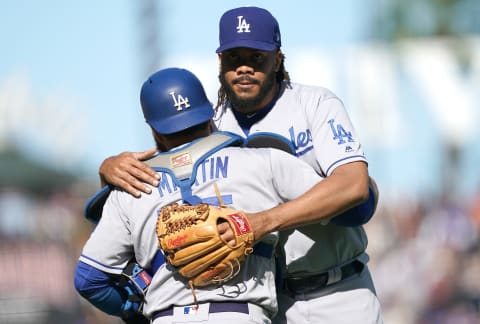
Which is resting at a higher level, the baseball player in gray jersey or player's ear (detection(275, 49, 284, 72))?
player's ear (detection(275, 49, 284, 72))

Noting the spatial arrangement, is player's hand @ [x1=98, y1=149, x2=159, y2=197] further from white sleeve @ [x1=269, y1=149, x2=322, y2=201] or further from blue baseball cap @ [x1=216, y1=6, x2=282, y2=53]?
blue baseball cap @ [x1=216, y1=6, x2=282, y2=53]

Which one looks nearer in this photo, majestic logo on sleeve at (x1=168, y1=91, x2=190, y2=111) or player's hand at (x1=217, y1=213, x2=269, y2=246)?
player's hand at (x1=217, y1=213, x2=269, y2=246)

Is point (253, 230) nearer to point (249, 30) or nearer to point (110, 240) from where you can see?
point (110, 240)

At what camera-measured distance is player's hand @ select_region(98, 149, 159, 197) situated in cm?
484

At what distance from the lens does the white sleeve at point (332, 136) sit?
5055 mm

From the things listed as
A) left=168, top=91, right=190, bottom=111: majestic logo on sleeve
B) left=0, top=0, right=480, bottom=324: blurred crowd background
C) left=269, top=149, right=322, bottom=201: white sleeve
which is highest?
left=168, top=91, right=190, bottom=111: majestic logo on sleeve

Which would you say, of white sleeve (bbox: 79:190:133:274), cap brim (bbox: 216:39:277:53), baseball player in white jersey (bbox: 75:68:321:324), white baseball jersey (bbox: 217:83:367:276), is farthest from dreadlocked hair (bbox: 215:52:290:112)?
white sleeve (bbox: 79:190:133:274)

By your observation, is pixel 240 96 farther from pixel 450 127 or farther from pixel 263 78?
pixel 450 127

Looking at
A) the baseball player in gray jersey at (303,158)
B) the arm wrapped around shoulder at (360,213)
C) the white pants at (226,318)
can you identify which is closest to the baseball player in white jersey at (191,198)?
the white pants at (226,318)

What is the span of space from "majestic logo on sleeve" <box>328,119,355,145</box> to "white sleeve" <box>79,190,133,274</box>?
104 centimetres

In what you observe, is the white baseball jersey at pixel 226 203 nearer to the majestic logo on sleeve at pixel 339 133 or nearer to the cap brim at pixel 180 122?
the cap brim at pixel 180 122

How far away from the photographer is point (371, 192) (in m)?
5.02

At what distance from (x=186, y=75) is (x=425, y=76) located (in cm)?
2185

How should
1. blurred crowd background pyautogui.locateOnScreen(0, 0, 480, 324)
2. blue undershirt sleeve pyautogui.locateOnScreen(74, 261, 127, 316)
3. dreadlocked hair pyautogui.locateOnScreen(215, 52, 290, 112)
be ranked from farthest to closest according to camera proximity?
blurred crowd background pyautogui.locateOnScreen(0, 0, 480, 324), dreadlocked hair pyautogui.locateOnScreen(215, 52, 290, 112), blue undershirt sleeve pyautogui.locateOnScreen(74, 261, 127, 316)
